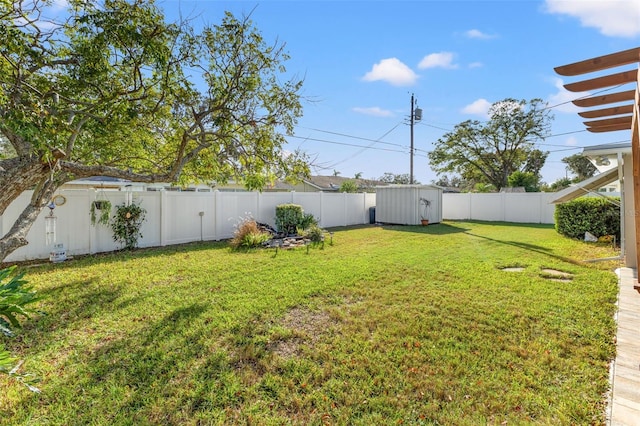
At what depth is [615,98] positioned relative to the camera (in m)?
2.53

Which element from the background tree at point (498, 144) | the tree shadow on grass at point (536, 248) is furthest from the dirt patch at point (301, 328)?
the background tree at point (498, 144)

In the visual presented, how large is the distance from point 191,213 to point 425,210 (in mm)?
10778

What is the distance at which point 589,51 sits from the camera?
18.8 feet

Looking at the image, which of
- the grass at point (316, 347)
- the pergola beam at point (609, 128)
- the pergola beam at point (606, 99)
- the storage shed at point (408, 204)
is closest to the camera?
the grass at point (316, 347)

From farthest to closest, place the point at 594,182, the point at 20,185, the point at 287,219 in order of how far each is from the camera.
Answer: the point at 287,219 → the point at 594,182 → the point at 20,185

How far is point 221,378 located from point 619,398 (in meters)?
3.15

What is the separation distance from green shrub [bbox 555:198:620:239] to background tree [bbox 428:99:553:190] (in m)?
17.4

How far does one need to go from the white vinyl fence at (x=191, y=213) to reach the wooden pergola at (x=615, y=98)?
29.3 feet

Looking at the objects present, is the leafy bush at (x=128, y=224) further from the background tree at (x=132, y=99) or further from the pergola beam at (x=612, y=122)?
the pergola beam at (x=612, y=122)

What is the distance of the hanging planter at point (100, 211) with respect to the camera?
7211 millimetres

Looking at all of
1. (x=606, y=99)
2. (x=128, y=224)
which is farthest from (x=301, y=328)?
(x=128, y=224)

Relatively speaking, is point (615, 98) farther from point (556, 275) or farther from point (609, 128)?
point (556, 275)

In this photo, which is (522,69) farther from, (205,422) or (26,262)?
(26,262)

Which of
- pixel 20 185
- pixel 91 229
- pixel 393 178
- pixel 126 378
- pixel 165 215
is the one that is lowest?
pixel 126 378
